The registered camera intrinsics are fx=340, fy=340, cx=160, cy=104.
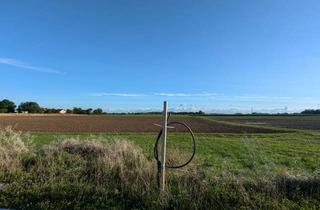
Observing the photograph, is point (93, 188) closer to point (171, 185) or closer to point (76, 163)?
point (171, 185)

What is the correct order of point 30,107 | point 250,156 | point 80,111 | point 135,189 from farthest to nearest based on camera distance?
point 80,111 < point 30,107 < point 250,156 < point 135,189

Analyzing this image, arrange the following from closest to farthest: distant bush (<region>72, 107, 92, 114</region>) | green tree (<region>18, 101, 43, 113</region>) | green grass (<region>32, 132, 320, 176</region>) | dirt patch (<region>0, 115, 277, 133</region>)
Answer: green grass (<region>32, 132, 320, 176</region>), dirt patch (<region>0, 115, 277, 133</region>), green tree (<region>18, 101, 43, 113</region>), distant bush (<region>72, 107, 92, 114</region>)

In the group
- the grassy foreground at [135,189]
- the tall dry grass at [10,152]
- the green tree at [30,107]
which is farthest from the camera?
the green tree at [30,107]

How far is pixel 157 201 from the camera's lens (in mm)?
6047

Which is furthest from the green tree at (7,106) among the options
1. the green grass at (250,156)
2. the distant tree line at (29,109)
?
the green grass at (250,156)

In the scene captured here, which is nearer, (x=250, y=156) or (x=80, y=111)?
(x=250, y=156)

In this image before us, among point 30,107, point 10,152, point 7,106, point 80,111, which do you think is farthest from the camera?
point 80,111

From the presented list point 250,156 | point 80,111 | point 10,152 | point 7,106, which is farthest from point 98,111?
point 10,152

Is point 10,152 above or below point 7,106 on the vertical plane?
below

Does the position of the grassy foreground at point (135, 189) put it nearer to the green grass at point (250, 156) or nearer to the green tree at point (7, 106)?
the green grass at point (250, 156)

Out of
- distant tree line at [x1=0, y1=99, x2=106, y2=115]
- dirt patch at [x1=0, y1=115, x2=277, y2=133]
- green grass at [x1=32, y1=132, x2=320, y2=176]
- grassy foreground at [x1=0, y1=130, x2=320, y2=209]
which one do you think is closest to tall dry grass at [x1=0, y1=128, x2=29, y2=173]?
grassy foreground at [x1=0, y1=130, x2=320, y2=209]

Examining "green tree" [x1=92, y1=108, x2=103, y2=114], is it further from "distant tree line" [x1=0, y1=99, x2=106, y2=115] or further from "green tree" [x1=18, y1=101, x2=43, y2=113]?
"green tree" [x1=18, y1=101, x2=43, y2=113]

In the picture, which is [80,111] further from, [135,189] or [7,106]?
[135,189]

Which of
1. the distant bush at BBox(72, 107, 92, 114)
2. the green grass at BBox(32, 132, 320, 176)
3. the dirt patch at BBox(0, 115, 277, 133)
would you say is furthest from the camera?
the distant bush at BBox(72, 107, 92, 114)
